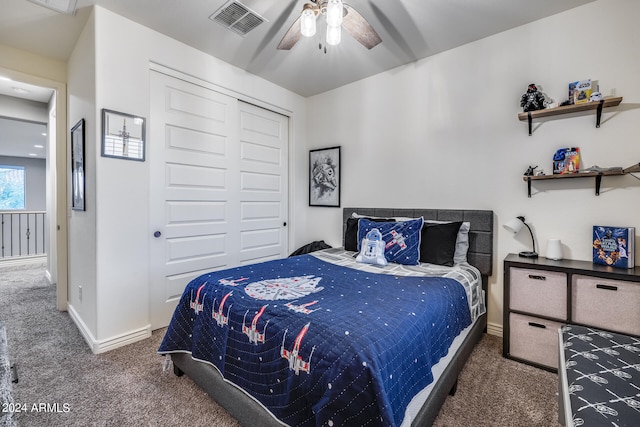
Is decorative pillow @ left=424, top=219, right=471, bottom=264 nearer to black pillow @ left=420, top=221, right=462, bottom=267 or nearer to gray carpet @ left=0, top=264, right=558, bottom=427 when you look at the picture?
black pillow @ left=420, top=221, right=462, bottom=267

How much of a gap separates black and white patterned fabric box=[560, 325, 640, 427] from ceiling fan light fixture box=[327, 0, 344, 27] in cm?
209

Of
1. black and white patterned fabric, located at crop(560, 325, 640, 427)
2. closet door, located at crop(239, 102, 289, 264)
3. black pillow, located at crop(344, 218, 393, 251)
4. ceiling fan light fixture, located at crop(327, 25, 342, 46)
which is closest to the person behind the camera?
black and white patterned fabric, located at crop(560, 325, 640, 427)

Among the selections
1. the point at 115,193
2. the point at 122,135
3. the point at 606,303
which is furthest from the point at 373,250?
the point at 122,135

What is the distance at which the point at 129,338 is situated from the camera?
2395 mm

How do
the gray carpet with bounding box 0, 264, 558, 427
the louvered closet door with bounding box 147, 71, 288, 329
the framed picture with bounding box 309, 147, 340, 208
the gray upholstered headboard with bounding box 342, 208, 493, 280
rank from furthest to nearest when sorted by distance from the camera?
the framed picture with bounding box 309, 147, 340, 208, the louvered closet door with bounding box 147, 71, 288, 329, the gray upholstered headboard with bounding box 342, 208, 493, 280, the gray carpet with bounding box 0, 264, 558, 427

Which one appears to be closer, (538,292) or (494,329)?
(538,292)

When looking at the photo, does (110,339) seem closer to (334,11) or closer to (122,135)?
(122,135)

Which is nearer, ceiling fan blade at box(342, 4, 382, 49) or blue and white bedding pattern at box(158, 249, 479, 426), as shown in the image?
blue and white bedding pattern at box(158, 249, 479, 426)

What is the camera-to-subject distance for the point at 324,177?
12.8 ft

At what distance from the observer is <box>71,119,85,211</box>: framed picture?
252cm

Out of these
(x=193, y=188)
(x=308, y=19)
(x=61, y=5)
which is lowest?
(x=193, y=188)

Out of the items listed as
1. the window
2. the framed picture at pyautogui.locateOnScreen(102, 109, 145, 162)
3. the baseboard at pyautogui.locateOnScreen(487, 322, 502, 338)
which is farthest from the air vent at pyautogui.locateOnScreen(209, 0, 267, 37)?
the window

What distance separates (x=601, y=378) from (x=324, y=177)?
10.5 feet

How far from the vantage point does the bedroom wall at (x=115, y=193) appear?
88.7 inches
